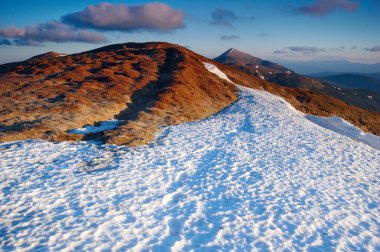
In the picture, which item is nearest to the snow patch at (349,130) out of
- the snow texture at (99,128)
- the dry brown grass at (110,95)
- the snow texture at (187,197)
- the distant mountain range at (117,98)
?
the distant mountain range at (117,98)

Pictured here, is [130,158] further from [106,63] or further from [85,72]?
[106,63]

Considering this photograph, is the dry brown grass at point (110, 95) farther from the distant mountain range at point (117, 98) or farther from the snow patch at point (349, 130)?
the snow patch at point (349, 130)

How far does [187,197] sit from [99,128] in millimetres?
14711

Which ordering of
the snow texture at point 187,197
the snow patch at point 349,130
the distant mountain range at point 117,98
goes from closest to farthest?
the snow texture at point 187,197 → the distant mountain range at point 117,98 → the snow patch at point 349,130

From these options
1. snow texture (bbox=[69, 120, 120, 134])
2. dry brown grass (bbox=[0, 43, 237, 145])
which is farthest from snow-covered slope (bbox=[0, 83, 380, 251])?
dry brown grass (bbox=[0, 43, 237, 145])

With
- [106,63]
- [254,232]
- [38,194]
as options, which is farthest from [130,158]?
[106,63]

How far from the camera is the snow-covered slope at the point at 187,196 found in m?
11.5

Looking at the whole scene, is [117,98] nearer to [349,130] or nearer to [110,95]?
[110,95]

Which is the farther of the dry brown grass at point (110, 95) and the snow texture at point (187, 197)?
the dry brown grass at point (110, 95)

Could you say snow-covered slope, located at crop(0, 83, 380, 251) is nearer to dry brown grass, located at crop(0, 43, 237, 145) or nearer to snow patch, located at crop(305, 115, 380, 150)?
dry brown grass, located at crop(0, 43, 237, 145)

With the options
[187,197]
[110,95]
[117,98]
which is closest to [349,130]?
[117,98]

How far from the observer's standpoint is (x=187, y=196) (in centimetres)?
1505

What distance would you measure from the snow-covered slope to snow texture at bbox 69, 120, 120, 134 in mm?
3013

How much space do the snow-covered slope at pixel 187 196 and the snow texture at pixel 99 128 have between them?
3013 mm
